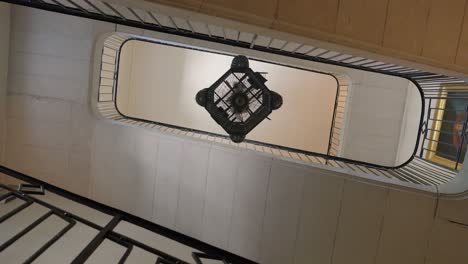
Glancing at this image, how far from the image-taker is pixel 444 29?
152 cm

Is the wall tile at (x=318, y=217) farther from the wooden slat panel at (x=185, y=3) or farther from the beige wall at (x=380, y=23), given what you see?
the wooden slat panel at (x=185, y=3)

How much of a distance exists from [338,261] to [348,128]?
158 cm

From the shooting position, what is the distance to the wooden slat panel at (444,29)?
1511mm

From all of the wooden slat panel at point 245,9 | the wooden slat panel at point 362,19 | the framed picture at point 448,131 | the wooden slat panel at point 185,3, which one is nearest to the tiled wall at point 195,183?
Answer: the framed picture at point 448,131

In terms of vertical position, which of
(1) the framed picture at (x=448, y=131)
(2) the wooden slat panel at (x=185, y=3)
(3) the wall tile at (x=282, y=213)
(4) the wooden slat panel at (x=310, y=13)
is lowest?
(3) the wall tile at (x=282, y=213)

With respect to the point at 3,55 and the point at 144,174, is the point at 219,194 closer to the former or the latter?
the point at 144,174

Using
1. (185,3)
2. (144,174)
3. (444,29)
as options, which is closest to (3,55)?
(144,174)

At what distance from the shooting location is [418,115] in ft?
10.9

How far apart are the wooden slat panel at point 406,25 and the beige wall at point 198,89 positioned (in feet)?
9.31

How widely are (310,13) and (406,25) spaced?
479 mm

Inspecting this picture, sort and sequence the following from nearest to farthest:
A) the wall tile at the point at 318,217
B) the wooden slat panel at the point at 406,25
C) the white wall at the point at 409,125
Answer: the wooden slat panel at the point at 406,25, the wall tile at the point at 318,217, the white wall at the point at 409,125

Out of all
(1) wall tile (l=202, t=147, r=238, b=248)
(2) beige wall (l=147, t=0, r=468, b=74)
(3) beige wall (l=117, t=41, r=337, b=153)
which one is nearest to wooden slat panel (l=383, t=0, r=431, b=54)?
(2) beige wall (l=147, t=0, r=468, b=74)

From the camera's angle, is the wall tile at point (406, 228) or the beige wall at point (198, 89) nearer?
the wall tile at point (406, 228)

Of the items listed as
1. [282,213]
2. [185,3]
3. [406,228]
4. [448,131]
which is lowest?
[282,213]
